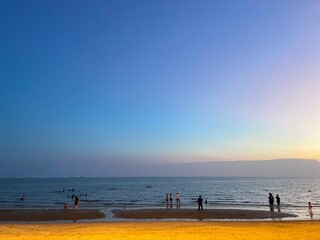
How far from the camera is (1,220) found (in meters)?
29.4

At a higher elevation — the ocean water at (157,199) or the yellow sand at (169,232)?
the yellow sand at (169,232)

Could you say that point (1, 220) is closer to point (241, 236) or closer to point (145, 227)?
point (145, 227)

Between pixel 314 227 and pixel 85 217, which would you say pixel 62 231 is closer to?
pixel 85 217

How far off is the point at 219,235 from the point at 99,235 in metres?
7.14

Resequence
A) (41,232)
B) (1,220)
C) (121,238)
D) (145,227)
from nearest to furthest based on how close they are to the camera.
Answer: (121,238) → (41,232) → (145,227) → (1,220)

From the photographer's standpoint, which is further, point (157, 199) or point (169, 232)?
point (157, 199)

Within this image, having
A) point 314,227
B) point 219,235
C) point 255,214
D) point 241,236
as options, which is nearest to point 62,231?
point 219,235

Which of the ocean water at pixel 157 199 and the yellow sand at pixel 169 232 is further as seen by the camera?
the ocean water at pixel 157 199

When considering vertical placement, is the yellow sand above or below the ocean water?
above

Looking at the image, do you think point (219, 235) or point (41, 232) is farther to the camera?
point (41, 232)

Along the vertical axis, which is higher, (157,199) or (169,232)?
(169,232)

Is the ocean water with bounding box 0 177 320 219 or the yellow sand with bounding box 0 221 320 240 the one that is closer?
the yellow sand with bounding box 0 221 320 240

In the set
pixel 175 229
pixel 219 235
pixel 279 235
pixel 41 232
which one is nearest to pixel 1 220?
pixel 41 232

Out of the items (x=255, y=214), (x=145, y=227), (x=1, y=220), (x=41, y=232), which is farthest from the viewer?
(x=255, y=214)
